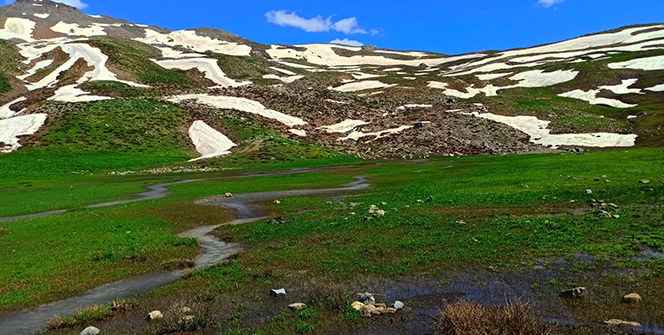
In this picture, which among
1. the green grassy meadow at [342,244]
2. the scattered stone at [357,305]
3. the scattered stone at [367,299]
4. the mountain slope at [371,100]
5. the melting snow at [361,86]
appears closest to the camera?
the scattered stone at [357,305]

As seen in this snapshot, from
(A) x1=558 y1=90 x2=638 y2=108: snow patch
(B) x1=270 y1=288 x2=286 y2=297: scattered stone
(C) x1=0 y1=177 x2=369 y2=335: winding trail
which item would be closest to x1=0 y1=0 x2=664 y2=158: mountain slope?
(A) x1=558 y1=90 x2=638 y2=108: snow patch

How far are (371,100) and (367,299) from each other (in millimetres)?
115543

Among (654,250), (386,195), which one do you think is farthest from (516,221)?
(386,195)

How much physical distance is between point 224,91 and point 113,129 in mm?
39419

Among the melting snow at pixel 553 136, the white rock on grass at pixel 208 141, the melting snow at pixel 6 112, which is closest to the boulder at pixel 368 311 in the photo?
the white rock on grass at pixel 208 141

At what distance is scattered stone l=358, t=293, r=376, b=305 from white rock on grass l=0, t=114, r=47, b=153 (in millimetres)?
88690

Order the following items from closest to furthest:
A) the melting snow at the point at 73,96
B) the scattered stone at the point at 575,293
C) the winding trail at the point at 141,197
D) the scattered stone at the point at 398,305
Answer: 1. the scattered stone at the point at 575,293
2. the scattered stone at the point at 398,305
3. the winding trail at the point at 141,197
4. the melting snow at the point at 73,96

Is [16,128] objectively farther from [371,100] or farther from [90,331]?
[90,331]

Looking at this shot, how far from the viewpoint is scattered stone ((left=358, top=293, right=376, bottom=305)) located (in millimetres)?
13422

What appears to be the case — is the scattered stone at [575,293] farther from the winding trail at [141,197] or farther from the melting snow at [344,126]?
the melting snow at [344,126]

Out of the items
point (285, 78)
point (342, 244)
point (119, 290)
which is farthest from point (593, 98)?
point (119, 290)

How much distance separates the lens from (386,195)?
128ft

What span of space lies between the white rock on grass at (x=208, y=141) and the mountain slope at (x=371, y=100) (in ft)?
2.01

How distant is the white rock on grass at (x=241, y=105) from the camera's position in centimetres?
10681
